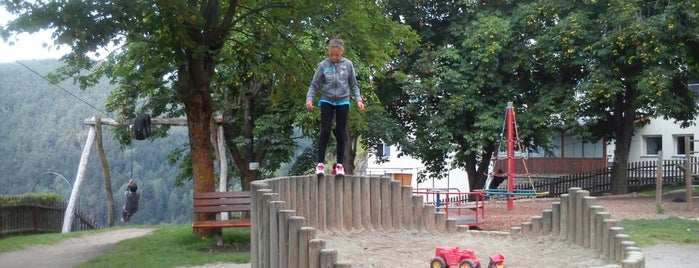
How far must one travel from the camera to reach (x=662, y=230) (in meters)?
17.8

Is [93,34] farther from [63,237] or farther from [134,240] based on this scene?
[63,237]

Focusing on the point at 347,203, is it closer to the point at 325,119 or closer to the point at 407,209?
the point at 407,209

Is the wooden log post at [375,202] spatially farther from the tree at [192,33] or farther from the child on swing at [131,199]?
the child on swing at [131,199]

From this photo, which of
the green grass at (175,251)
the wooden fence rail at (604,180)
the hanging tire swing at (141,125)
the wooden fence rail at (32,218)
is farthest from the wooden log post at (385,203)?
the wooden fence rail at (604,180)

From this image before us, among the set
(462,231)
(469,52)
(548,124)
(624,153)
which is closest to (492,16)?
(469,52)

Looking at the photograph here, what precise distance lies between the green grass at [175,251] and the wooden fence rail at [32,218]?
20.7 feet

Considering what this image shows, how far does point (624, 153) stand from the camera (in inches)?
1185

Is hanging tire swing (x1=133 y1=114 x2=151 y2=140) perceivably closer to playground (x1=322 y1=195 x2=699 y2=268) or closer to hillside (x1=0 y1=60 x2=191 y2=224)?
playground (x1=322 y1=195 x2=699 y2=268)

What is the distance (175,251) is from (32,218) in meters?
11.3

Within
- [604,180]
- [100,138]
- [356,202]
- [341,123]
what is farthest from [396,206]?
[604,180]

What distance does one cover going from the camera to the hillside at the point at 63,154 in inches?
1448

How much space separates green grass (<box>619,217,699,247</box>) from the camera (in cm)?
1633

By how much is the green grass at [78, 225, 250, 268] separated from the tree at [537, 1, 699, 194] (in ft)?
44.6

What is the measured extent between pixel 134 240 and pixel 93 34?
544 cm
